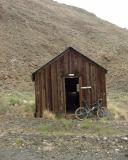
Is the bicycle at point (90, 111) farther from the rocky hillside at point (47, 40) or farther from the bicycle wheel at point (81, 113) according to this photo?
the rocky hillside at point (47, 40)

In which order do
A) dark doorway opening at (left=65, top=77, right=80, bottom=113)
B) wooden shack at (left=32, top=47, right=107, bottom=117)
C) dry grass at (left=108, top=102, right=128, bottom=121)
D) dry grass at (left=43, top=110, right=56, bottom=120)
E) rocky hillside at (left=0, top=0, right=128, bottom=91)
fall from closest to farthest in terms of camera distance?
dry grass at (left=43, top=110, right=56, bottom=120) < wooden shack at (left=32, top=47, right=107, bottom=117) < dry grass at (left=108, top=102, right=128, bottom=121) < dark doorway opening at (left=65, top=77, right=80, bottom=113) < rocky hillside at (left=0, top=0, right=128, bottom=91)

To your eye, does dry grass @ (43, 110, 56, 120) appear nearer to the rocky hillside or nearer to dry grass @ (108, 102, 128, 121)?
dry grass @ (108, 102, 128, 121)

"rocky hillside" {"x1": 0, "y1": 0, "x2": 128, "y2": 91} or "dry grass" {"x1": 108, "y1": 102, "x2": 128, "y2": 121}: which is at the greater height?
"rocky hillside" {"x1": 0, "y1": 0, "x2": 128, "y2": 91}

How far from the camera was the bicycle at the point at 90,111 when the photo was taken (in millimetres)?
24500

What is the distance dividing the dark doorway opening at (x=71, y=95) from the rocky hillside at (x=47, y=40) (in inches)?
401

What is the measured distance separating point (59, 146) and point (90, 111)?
9.74 meters

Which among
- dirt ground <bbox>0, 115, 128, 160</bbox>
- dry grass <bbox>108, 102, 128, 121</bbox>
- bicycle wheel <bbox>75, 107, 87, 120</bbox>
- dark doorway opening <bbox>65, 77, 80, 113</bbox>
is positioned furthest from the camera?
dark doorway opening <bbox>65, 77, 80, 113</bbox>

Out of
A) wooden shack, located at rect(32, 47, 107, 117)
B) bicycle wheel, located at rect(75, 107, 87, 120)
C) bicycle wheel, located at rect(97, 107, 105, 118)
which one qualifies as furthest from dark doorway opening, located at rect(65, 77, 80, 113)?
bicycle wheel, located at rect(97, 107, 105, 118)

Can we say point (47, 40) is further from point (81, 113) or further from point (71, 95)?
point (81, 113)

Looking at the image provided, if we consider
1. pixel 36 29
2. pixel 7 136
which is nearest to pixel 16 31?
pixel 36 29

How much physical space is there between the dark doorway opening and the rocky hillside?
10.2 m

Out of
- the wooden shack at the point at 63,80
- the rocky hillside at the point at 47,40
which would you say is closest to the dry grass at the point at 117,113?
the wooden shack at the point at 63,80

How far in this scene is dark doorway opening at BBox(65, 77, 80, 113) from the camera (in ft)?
92.7

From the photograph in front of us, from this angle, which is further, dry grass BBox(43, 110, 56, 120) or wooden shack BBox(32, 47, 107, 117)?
wooden shack BBox(32, 47, 107, 117)
